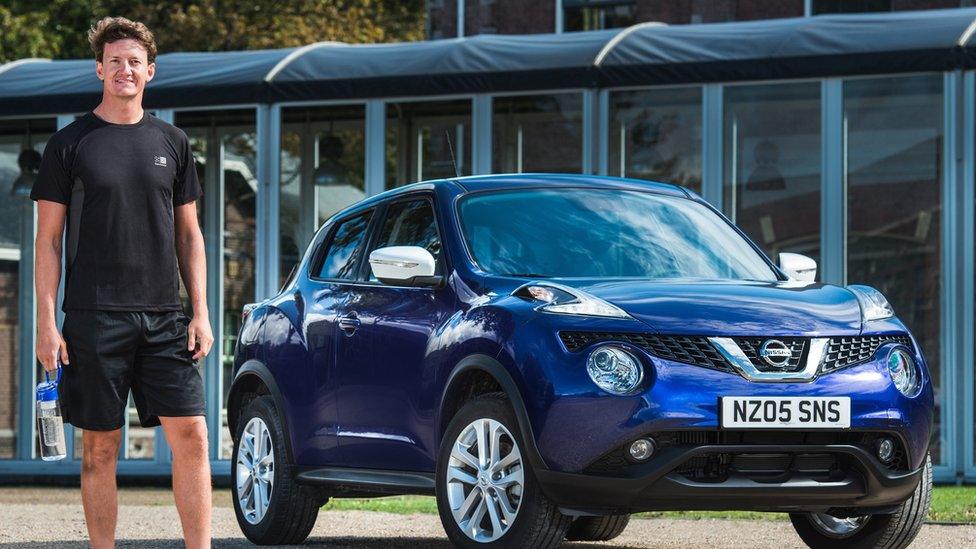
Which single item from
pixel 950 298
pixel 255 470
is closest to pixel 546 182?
pixel 255 470

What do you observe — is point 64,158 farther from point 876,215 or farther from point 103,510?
point 876,215

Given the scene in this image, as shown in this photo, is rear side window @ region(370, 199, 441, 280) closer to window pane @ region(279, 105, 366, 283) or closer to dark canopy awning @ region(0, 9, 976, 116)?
→ dark canopy awning @ region(0, 9, 976, 116)

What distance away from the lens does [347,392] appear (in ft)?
27.9

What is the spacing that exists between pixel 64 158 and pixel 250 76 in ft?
37.7

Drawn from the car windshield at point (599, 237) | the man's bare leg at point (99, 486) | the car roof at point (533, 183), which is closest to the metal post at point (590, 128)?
the car roof at point (533, 183)

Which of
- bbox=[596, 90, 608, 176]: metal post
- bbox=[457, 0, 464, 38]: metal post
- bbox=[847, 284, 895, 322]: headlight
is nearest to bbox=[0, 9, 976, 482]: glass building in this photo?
bbox=[596, 90, 608, 176]: metal post

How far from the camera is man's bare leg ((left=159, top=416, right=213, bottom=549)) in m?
6.28

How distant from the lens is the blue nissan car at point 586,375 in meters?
6.70

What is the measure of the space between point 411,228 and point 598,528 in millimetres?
1997

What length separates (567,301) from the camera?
694 centimetres

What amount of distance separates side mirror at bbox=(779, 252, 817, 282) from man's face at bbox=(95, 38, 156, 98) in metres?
3.15

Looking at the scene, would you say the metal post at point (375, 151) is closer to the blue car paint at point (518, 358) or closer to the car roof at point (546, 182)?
the blue car paint at point (518, 358)

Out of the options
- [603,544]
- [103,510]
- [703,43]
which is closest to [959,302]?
[703,43]

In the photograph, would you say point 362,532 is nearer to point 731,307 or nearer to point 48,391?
point 731,307
